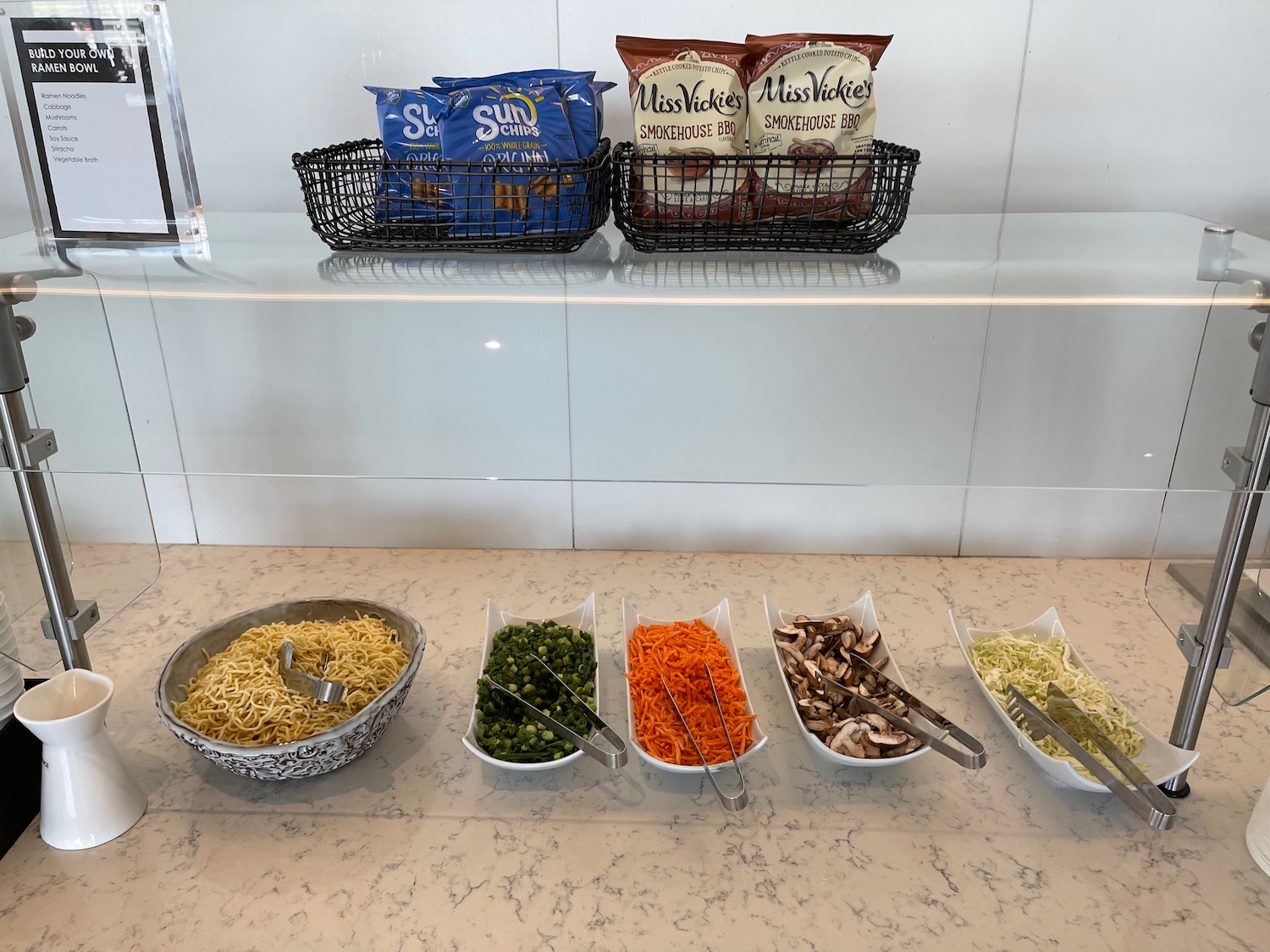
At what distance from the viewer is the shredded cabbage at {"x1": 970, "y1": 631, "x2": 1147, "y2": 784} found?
1.08m

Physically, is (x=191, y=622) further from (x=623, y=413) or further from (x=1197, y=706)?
(x=1197, y=706)

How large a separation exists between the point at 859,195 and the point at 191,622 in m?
1.19

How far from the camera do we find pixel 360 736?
102 cm

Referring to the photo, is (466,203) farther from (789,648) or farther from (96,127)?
(789,648)

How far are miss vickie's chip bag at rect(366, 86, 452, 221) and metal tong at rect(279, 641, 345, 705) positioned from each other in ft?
1.79

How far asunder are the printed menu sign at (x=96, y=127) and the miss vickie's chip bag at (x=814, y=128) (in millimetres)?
607

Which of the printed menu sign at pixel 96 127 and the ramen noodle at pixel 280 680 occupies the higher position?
the printed menu sign at pixel 96 127

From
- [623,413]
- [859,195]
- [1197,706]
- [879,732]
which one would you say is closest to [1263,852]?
[1197,706]

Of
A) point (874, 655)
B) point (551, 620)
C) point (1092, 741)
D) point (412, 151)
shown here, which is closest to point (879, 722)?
point (874, 655)

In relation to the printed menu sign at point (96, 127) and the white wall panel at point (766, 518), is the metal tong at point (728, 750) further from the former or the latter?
the printed menu sign at point (96, 127)

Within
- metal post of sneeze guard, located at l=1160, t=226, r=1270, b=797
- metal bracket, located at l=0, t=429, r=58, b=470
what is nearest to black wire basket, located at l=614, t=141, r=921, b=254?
metal post of sneeze guard, located at l=1160, t=226, r=1270, b=797

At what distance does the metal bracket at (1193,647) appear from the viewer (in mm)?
1007

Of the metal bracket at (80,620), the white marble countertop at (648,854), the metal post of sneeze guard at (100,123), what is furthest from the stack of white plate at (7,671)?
the metal post of sneeze guard at (100,123)

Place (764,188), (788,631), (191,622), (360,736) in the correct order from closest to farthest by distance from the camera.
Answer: (764,188), (360,736), (788,631), (191,622)
